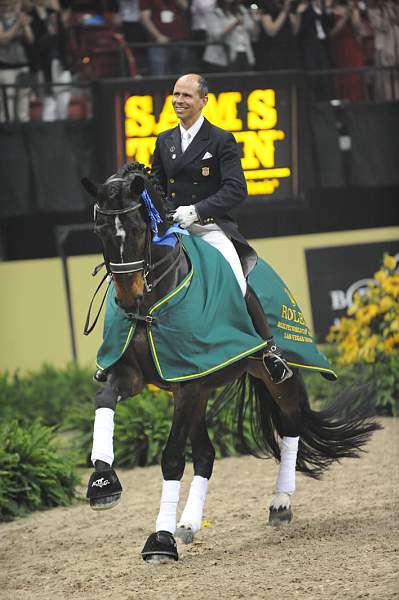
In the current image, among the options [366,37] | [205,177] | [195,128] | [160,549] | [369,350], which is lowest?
[369,350]

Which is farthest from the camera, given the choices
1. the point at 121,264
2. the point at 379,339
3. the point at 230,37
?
the point at 230,37

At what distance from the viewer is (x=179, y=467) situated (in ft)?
19.3

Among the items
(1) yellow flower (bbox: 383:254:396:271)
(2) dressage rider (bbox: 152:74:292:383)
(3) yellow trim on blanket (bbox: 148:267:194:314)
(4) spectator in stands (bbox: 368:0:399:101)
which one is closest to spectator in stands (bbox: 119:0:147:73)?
(4) spectator in stands (bbox: 368:0:399:101)

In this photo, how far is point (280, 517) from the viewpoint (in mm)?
6785

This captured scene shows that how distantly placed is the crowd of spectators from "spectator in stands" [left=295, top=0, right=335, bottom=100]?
0.04 feet

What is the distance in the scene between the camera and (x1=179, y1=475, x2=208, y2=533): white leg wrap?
6.28m

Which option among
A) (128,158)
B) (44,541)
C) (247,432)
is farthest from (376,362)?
(44,541)

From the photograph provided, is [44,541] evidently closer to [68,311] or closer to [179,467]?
[179,467]

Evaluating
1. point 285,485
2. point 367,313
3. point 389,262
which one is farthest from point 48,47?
point 285,485

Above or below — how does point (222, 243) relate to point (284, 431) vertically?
above

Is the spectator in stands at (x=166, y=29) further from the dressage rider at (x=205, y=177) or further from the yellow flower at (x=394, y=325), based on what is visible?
the dressage rider at (x=205, y=177)

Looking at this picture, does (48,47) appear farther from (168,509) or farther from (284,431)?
(168,509)

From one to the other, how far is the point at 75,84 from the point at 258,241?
9.33ft

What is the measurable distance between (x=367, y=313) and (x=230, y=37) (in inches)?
153
